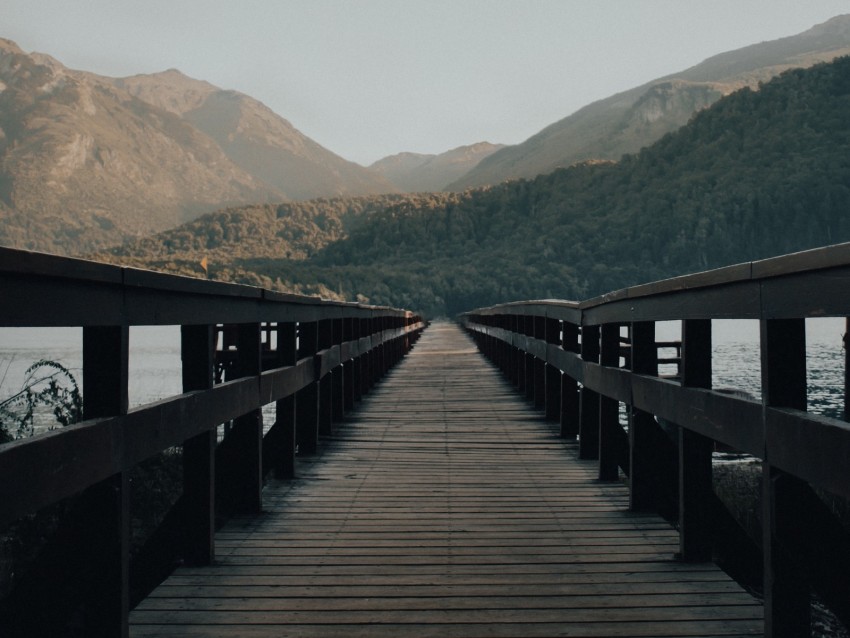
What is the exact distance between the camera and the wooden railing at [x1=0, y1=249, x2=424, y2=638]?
7.92ft

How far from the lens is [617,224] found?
173 m

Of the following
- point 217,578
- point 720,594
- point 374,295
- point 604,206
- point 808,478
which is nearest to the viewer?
point 808,478

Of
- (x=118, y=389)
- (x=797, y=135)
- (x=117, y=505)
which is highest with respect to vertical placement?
(x=797, y=135)

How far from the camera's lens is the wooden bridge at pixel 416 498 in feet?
8.78

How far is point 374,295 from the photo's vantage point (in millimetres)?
138125

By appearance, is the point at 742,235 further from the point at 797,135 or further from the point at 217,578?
the point at 217,578

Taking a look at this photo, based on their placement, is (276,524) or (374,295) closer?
(276,524)

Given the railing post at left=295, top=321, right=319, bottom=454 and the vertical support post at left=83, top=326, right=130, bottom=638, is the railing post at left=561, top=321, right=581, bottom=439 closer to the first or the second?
the railing post at left=295, top=321, right=319, bottom=454

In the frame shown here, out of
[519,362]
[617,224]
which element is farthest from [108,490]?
[617,224]

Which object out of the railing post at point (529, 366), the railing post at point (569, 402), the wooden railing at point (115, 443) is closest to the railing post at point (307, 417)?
the wooden railing at point (115, 443)

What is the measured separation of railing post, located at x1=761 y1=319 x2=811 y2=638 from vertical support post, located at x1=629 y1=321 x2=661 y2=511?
1.93m

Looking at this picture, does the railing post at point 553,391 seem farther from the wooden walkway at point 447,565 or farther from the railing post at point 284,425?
the railing post at point 284,425

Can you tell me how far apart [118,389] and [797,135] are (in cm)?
17428

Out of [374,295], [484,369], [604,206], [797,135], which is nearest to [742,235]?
[797,135]
